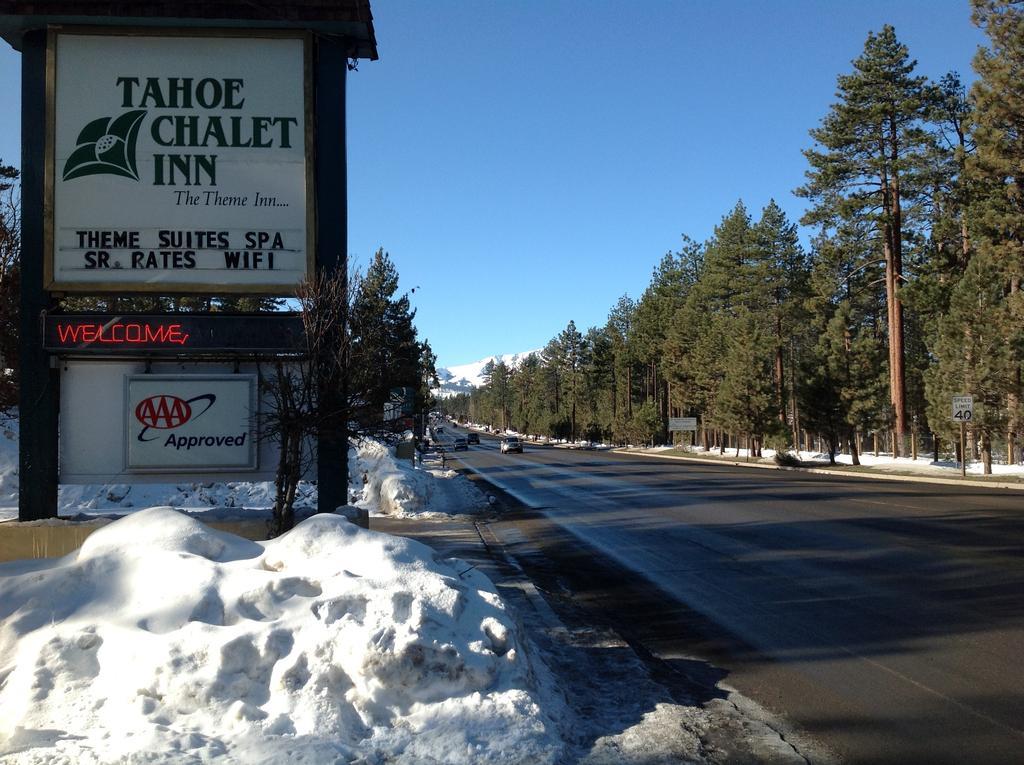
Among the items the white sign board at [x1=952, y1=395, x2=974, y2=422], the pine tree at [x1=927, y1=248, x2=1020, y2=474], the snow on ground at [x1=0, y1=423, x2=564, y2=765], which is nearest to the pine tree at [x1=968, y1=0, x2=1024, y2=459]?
the pine tree at [x1=927, y1=248, x2=1020, y2=474]

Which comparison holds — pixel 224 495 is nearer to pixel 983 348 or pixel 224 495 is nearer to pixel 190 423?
pixel 190 423

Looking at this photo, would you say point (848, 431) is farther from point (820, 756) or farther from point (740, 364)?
point (820, 756)

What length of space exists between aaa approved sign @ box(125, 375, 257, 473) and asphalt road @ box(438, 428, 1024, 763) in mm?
4548

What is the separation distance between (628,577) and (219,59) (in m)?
8.19

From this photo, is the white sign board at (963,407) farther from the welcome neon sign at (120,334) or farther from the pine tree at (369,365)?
the welcome neon sign at (120,334)

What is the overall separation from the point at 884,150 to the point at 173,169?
39.5m

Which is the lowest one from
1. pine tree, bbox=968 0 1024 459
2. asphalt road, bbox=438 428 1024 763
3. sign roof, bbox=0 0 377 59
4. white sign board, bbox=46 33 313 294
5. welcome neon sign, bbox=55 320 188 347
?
asphalt road, bbox=438 428 1024 763

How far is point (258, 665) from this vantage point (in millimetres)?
4918

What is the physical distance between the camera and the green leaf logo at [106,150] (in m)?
10.1

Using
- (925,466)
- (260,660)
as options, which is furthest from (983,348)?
(260,660)

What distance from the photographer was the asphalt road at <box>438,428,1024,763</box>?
5.44m

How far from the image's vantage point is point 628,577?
36.6ft

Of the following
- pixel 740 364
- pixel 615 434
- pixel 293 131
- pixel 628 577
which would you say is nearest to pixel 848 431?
pixel 740 364

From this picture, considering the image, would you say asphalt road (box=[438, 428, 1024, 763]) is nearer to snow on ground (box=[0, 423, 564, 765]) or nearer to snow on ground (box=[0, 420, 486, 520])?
snow on ground (box=[0, 423, 564, 765])
